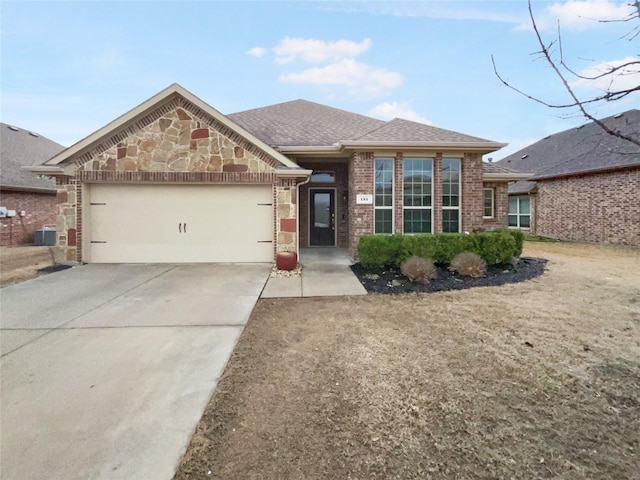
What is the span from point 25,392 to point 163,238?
6676 millimetres

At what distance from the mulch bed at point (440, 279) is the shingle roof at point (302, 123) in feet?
16.4

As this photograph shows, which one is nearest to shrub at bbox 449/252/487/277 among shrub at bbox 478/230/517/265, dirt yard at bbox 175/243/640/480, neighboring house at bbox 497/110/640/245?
shrub at bbox 478/230/517/265

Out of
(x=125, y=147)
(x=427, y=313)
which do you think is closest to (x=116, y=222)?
(x=125, y=147)

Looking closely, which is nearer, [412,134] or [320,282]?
[320,282]

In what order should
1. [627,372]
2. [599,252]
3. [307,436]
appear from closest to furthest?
[307,436] < [627,372] < [599,252]

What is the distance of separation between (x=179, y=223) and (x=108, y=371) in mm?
6462

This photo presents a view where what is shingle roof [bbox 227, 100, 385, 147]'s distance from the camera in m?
10.9

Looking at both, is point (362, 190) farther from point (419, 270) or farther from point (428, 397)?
point (428, 397)

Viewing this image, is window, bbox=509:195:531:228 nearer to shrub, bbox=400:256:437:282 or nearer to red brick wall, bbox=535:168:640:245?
red brick wall, bbox=535:168:640:245

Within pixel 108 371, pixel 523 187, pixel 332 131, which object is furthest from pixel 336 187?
pixel 523 187

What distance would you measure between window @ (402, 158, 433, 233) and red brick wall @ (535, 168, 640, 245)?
1069 cm

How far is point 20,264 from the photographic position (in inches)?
369

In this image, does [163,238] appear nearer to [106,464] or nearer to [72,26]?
[72,26]

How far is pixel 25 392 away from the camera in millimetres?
2939
